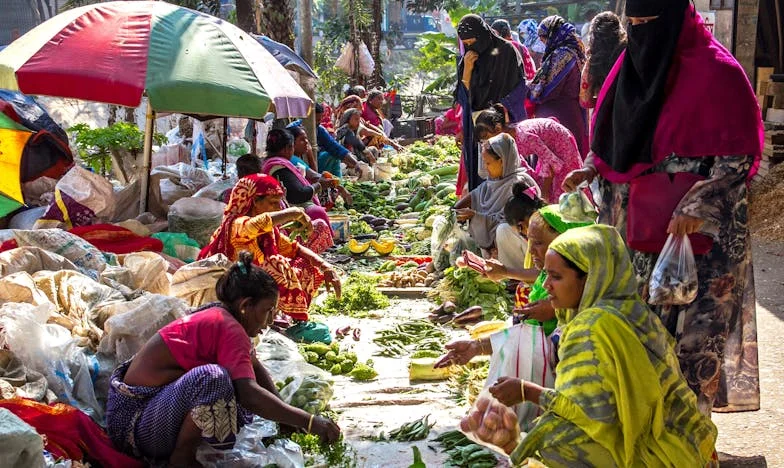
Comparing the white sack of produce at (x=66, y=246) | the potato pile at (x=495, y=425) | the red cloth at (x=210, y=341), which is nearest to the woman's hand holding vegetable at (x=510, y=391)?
the potato pile at (x=495, y=425)

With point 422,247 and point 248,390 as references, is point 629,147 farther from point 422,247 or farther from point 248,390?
point 422,247

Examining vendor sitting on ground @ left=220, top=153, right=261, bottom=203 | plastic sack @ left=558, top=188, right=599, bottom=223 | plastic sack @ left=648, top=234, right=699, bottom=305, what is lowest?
vendor sitting on ground @ left=220, top=153, right=261, bottom=203

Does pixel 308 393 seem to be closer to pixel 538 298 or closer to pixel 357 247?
pixel 538 298

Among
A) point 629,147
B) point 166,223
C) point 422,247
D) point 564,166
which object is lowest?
point 422,247

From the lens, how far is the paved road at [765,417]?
4.00 m

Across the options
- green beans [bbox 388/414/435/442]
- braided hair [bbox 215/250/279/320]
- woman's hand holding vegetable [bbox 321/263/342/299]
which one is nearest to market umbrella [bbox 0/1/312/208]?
woman's hand holding vegetable [bbox 321/263/342/299]

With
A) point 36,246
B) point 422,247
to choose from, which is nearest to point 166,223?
point 36,246

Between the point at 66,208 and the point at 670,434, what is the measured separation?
210 inches

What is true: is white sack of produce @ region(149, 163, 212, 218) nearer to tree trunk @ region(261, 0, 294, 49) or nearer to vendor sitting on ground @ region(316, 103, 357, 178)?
vendor sitting on ground @ region(316, 103, 357, 178)

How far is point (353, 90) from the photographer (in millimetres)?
17062

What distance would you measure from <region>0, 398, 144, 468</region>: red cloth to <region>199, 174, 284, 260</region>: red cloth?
2.04 meters

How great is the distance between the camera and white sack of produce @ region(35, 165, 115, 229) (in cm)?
691

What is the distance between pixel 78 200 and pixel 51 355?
116 inches

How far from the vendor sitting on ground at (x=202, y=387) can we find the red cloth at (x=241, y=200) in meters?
1.84
